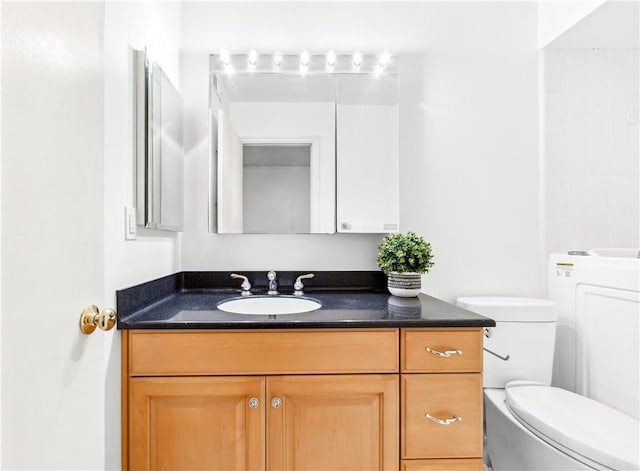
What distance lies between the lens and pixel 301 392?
1.12m

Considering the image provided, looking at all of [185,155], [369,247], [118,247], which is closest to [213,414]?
[118,247]

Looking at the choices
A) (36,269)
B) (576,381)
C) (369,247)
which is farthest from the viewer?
(369,247)

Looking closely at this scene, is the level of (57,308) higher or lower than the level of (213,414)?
higher

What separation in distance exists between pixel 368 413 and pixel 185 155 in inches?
53.1

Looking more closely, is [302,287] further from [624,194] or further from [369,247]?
[624,194]

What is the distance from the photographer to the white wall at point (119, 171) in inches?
41.2

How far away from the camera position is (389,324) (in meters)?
1.13

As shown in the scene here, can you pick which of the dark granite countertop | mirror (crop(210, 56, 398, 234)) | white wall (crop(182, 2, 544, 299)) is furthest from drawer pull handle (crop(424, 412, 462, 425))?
mirror (crop(210, 56, 398, 234))

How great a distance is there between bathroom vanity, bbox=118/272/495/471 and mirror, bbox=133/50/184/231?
344 millimetres

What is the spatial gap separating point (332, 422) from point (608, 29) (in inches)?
78.7

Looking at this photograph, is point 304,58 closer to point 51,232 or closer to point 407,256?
point 407,256

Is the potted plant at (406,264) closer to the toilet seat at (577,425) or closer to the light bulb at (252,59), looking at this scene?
the toilet seat at (577,425)

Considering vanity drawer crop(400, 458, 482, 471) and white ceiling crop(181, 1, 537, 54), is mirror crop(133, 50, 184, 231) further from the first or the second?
vanity drawer crop(400, 458, 482, 471)

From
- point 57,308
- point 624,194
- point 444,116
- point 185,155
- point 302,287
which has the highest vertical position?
point 444,116
